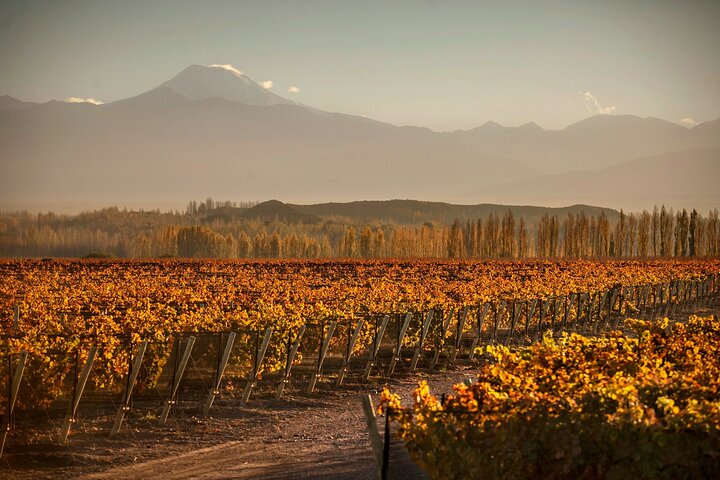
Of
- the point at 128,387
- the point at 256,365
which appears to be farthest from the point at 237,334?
the point at 128,387

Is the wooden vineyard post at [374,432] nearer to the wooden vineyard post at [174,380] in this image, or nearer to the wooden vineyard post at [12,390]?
the wooden vineyard post at [12,390]

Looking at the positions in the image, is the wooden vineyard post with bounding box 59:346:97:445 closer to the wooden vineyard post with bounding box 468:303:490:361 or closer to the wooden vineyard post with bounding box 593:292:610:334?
the wooden vineyard post with bounding box 468:303:490:361

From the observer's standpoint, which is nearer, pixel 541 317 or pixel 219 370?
pixel 219 370

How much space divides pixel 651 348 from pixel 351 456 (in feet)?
20.4

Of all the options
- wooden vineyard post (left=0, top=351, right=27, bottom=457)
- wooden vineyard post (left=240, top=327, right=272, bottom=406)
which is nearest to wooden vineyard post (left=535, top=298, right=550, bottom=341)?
wooden vineyard post (left=240, top=327, right=272, bottom=406)

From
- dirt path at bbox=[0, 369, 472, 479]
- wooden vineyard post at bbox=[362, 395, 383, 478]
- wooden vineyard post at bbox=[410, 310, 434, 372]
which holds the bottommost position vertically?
dirt path at bbox=[0, 369, 472, 479]

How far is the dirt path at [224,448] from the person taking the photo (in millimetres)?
16578

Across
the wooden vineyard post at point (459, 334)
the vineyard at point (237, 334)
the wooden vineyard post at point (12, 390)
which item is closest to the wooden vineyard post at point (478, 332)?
the vineyard at point (237, 334)

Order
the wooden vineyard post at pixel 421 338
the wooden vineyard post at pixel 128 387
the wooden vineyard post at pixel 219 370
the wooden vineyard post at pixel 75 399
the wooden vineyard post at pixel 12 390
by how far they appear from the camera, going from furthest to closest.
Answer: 1. the wooden vineyard post at pixel 421 338
2. the wooden vineyard post at pixel 219 370
3. the wooden vineyard post at pixel 128 387
4. the wooden vineyard post at pixel 75 399
5. the wooden vineyard post at pixel 12 390

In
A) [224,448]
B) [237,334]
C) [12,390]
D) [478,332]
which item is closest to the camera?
[12,390]

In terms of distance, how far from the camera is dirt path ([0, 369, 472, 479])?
653 inches

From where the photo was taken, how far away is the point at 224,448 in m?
18.8

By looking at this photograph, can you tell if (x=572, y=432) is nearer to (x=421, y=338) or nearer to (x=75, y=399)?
(x=75, y=399)

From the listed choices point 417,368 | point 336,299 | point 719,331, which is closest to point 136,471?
point 719,331
